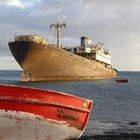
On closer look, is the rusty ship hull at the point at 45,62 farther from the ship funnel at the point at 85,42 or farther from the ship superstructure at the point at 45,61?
the ship funnel at the point at 85,42

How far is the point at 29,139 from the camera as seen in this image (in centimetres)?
1460

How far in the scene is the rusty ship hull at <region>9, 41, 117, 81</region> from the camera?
2837 inches

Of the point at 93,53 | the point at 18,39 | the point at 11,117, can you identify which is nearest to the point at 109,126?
the point at 11,117

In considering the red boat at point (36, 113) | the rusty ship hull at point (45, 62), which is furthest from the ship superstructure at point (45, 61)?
the red boat at point (36, 113)

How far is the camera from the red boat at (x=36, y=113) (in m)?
14.0

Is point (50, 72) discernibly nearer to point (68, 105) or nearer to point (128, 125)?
point (128, 125)

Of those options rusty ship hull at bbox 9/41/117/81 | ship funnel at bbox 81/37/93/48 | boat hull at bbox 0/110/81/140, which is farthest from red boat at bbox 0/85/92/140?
ship funnel at bbox 81/37/93/48

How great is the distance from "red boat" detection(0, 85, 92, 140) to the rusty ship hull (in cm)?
5687

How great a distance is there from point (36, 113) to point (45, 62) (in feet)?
194

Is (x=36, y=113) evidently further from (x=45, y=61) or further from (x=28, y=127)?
(x=45, y=61)

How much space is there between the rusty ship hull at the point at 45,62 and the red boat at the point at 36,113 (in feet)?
187

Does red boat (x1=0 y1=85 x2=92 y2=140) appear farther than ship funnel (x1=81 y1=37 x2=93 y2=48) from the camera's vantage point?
No

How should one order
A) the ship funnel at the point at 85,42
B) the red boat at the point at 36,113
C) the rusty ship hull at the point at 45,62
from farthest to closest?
the ship funnel at the point at 85,42, the rusty ship hull at the point at 45,62, the red boat at the point at 36,113

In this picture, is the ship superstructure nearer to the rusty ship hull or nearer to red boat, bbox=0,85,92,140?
the rusty ship hull
